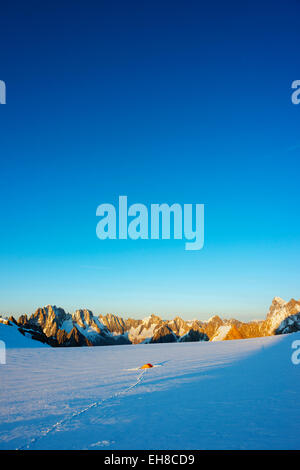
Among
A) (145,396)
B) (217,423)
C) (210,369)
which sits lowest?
(210,369)

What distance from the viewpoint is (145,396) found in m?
12.9

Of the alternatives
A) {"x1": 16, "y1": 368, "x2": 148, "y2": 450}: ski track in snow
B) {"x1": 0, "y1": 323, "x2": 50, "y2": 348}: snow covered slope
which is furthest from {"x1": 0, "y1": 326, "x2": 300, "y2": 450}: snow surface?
{"x1": 0, "y1": 323, "x2": 50, "y2": 348}: snow covered slope

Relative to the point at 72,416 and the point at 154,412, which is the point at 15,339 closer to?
the point at 72,416

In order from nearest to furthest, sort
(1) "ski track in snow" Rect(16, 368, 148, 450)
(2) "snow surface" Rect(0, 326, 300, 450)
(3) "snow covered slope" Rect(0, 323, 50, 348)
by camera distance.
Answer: (2) "snow surface" Rect(0, 326, 300, 450)
(1) "ski track in snow" Rect(16, 368, 148, 450)
(3) "snow covered slope" Rect(0, 323, 50, 348)

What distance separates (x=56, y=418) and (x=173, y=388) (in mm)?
6423

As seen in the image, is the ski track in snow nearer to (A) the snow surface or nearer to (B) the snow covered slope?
(A) the snow surface

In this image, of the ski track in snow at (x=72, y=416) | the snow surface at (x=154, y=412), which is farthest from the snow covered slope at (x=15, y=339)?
the ski track in snow at (x=72, y=416)

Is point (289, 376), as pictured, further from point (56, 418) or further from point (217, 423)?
point (56, 418)

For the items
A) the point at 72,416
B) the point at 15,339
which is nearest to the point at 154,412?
the point at 72,416

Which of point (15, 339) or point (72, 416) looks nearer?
point (72, 416)

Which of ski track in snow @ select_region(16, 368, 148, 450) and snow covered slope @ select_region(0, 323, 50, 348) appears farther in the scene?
snow covered slope @ select_region(0, 323, 50, 348)

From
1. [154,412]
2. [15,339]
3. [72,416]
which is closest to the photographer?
[72,416]
